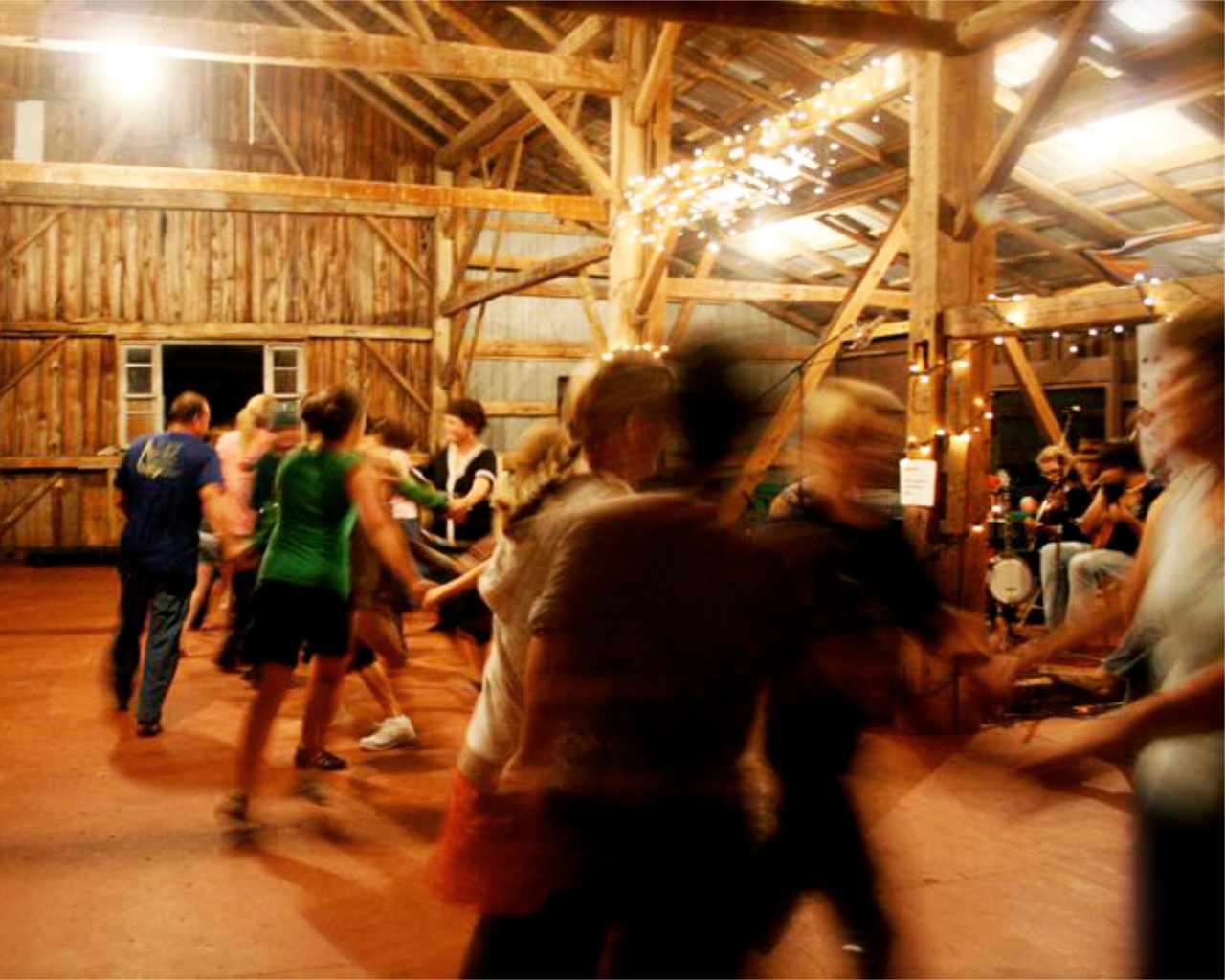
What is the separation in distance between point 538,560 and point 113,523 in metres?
12.6

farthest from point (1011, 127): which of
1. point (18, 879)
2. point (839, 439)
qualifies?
point (18, 879)

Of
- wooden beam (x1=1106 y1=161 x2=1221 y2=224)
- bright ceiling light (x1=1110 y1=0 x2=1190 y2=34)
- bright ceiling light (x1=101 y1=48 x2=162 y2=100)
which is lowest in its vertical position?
wooden beam (x1=1106 y1=161 x2=1221 y2=224)

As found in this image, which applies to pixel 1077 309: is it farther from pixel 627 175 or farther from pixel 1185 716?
pixel 627 175

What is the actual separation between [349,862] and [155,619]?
199 cm

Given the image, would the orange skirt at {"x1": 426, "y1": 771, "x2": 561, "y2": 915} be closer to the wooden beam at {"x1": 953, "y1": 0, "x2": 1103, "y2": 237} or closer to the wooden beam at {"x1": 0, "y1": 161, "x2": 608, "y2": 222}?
the wooden beam at {"x1": 953, "y1": 0, "x2": 1103, "y2": 237}

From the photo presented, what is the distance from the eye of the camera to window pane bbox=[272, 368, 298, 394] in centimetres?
1366

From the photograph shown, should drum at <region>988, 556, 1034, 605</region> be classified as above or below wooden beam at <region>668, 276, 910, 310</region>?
below

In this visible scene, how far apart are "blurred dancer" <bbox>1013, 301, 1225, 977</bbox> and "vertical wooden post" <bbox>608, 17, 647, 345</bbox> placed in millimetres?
6954

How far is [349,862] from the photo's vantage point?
3.71 m

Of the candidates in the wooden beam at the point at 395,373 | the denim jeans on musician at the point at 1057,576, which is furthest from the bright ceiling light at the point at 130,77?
the denim jeans on musician at the point at 1057,576

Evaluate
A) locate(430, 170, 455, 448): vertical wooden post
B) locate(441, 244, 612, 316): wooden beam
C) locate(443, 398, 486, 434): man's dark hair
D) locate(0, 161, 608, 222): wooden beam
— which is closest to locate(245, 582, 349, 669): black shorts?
locate(443, 398, 486, 434): man's dark hair

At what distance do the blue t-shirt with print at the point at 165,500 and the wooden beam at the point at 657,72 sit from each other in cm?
451

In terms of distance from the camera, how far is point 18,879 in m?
3.50

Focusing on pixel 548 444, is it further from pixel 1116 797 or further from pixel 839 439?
pixel 1116 797
